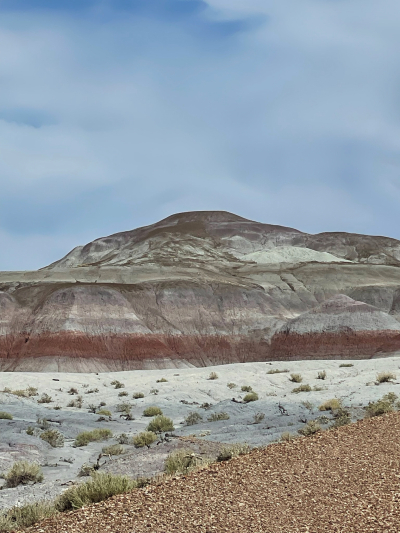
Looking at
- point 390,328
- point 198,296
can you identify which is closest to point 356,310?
point 390,328

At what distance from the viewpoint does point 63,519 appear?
6812mm

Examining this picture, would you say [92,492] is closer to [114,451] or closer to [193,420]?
[114,451]

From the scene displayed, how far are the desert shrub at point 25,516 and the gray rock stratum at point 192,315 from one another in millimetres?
51467

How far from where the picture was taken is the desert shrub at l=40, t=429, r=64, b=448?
17.3m

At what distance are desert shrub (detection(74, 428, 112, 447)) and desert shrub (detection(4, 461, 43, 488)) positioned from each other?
16.0ft

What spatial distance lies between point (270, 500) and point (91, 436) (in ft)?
39.9

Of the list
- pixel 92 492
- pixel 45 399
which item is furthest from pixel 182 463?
pixel 45 399

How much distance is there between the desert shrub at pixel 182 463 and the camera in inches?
370

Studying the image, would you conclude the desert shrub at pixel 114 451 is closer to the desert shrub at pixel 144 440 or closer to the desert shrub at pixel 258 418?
the desert shrub at pixel 144 440

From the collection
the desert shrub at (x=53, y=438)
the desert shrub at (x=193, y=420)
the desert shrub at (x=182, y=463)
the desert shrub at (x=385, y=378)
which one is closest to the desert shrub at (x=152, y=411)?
the desert shrub at (x=193, y=420)

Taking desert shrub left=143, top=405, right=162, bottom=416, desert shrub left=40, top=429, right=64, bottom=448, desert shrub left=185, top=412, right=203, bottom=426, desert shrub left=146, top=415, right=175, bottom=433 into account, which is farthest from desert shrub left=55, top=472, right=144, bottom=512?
desert shrub left=143, top=405, right=162, bottom=416

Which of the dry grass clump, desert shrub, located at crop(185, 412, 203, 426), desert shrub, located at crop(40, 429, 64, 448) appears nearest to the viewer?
the dry grass clump

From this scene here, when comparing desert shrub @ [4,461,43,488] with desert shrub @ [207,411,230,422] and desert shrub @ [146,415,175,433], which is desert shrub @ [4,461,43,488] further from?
desert shrub @ [207,411,230,422]

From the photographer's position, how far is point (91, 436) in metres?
18.2
